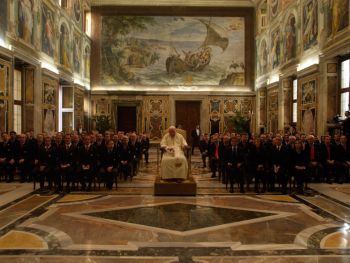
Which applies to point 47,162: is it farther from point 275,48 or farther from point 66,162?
point 275,48

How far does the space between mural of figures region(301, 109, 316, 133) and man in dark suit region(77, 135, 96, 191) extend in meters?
9.44

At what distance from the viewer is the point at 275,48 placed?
21969mm

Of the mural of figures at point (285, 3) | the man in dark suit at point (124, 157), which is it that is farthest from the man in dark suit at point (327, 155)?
the mural of figures at point (285, 3)

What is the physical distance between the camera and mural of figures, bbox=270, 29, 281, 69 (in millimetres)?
21391

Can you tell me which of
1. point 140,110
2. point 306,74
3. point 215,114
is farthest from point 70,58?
point 306,74

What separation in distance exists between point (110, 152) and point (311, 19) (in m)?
11.0

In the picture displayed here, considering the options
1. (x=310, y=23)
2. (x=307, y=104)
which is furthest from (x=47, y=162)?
(x=310, y=23)

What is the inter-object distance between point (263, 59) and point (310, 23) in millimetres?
8610

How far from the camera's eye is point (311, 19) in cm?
1641

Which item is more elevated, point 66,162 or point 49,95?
point 49,95

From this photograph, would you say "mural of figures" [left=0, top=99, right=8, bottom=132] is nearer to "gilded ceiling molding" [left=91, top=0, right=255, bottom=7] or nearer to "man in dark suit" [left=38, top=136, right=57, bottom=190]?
"man in dark suit" [left=38, top=136, right=57, bottom=190]

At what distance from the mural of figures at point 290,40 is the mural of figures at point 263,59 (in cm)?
455

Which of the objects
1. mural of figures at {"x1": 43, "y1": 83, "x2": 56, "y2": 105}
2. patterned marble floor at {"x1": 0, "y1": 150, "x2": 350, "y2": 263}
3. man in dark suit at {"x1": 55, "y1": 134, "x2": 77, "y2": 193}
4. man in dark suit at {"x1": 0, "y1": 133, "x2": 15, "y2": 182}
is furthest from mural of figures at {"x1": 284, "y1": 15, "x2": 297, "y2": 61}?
man in dark suit at {"x1": 0, "y1": 133, "x2": 15, "y2": 182}

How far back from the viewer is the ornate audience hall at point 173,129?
610 centimetres
